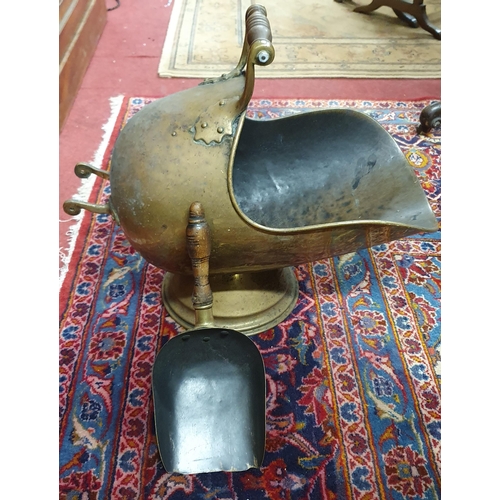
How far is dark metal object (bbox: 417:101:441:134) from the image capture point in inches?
66.9

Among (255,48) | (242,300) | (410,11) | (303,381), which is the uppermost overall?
(255,48)

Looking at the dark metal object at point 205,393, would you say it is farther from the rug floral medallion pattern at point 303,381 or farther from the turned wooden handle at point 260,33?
the turned wooden handle at point 260,33

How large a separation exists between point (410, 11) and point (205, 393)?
2.20 m

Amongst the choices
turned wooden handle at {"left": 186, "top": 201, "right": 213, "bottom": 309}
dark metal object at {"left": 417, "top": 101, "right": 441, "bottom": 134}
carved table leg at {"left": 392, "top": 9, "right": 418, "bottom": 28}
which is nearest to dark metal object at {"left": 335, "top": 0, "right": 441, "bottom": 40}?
carved table leg at {"left": 392, "top": 9, "right": 418, "bottom": 28}

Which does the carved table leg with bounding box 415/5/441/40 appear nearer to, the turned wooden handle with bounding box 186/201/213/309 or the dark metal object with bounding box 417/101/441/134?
the dark metal object with bounding box 417/101/441/134

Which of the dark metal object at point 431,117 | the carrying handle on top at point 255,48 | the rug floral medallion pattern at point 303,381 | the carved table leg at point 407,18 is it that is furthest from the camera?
the carved table leg at point 407,18

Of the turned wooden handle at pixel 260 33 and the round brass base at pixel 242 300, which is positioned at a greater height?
the turned wooden handle at pixel 260 33

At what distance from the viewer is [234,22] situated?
2.44 m

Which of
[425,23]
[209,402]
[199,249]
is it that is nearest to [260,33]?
[199,249]

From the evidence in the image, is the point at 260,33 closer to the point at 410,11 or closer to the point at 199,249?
the point at 199,249

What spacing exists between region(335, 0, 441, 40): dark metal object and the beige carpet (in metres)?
0.03

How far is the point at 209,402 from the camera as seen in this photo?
94 centimetres

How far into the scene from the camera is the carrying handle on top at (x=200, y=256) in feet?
2.80

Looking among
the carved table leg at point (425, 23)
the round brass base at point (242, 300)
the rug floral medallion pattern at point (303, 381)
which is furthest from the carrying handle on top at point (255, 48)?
the carved table leg at point (425, 23)
